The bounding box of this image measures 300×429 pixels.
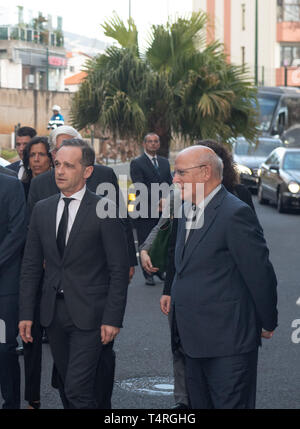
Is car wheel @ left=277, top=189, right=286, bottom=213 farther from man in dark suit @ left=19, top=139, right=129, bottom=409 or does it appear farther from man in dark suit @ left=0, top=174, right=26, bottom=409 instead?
man in dark suit @ left=19, top=139, right=129, bottom=409

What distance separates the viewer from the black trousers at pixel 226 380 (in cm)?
485

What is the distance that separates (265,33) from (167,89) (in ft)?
187

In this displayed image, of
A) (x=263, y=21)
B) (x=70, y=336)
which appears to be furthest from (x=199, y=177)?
(x=263, y=21)

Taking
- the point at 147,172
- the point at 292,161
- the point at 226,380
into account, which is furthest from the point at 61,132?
the point at 292,161

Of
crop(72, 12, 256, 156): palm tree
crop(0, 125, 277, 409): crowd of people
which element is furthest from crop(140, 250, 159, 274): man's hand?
crop(72, 12, 256, 156): palm tree

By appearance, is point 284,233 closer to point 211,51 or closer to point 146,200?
point 211,51

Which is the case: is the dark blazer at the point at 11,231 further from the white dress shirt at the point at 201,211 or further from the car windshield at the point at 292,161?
the car windshield at the point at 292,161

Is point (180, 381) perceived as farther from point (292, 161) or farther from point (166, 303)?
point (292, 161)

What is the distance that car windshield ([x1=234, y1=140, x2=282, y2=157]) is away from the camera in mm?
28672

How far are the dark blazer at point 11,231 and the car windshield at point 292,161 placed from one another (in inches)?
677

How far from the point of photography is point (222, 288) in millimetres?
4836

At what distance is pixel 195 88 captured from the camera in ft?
63.9

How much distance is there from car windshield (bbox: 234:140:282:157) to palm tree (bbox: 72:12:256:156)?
831cm

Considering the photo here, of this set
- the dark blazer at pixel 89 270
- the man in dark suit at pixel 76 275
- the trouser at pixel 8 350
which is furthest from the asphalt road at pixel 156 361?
the dark blazer at pixel 89 270
